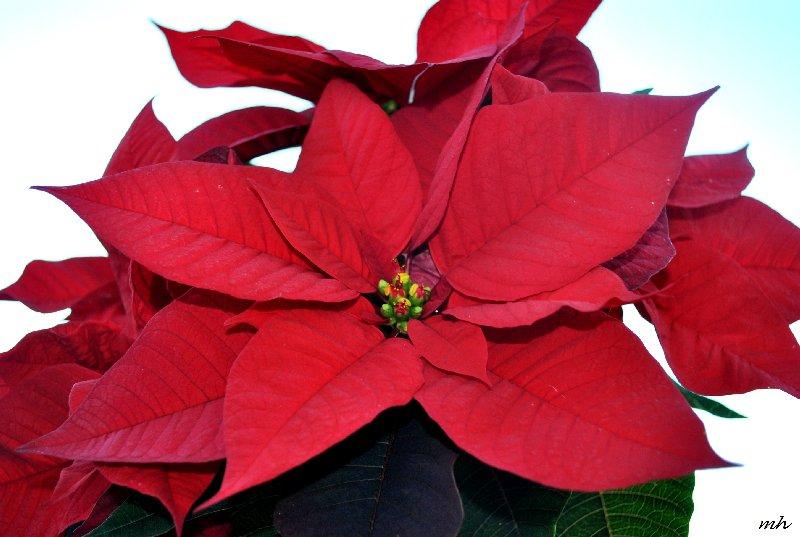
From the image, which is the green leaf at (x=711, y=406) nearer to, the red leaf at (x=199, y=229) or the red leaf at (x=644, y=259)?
the red leaf at (x=644, y=259)

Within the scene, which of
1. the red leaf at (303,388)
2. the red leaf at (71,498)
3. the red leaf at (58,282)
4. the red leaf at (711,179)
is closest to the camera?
the red leaf at (303,388)

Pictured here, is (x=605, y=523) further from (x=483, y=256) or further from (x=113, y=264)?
(x=113, y=264)

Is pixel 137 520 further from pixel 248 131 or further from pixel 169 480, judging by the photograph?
pixel 248 131

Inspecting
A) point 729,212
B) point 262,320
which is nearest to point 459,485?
point 262,320

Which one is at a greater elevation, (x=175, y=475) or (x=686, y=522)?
(x=175, y=475)

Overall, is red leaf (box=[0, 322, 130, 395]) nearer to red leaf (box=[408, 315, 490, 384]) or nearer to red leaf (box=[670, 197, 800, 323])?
red leaf (box=[408, 315, 490, 384])

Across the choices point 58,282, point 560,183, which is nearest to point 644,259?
point 560,183

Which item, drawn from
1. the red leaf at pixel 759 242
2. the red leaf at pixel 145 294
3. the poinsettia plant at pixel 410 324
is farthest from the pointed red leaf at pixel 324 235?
the red leaf at pixel 759 242
